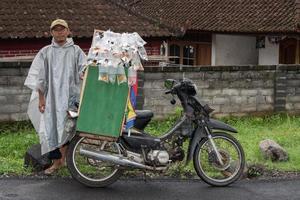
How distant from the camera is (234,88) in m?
11.0

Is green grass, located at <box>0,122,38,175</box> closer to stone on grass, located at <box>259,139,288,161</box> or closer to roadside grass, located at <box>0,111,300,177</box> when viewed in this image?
roadside grass, located at <box>0,111,300,177</box>

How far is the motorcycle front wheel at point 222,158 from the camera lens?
6265 millimetres

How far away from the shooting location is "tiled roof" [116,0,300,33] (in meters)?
19.9

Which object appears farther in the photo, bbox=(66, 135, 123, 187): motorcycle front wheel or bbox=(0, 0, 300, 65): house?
bbox=(0, 0, 300, 65): house

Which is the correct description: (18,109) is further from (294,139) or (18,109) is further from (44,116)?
(294,139)

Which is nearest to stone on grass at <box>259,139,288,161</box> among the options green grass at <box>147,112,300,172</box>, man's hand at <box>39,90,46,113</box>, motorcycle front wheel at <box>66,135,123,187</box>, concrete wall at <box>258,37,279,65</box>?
green grass at <box>147,112,300,172</box>

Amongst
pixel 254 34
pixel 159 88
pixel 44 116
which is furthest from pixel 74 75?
pixel 254 34

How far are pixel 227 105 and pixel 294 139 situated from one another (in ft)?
7.15

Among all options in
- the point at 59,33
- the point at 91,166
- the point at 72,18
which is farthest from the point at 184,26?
the point at 91,166

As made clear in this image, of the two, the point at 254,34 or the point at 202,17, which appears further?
the point at 202,17

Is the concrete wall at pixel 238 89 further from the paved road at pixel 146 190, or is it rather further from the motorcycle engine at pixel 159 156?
the motorcycle engine at pixel 159 156

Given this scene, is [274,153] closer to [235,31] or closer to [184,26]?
→ [184,26]

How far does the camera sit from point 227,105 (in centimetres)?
1094

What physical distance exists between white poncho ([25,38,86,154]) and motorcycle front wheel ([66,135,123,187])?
0.89 ft
